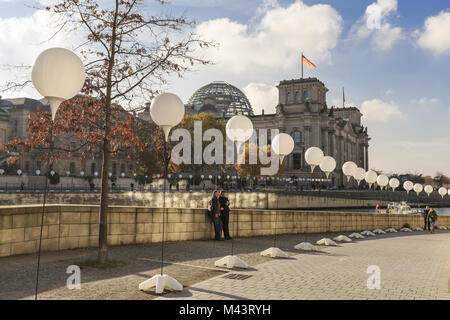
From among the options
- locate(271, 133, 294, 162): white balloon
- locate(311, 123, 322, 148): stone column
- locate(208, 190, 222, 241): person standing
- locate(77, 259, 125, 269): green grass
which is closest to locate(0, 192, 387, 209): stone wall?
locate(208, 190, 222, 241): person standing

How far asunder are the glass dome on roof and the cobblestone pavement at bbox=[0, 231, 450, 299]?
106900 millimetres

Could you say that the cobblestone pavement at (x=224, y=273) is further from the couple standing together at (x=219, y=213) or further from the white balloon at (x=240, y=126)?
the white balloon at (x=240, y=126)

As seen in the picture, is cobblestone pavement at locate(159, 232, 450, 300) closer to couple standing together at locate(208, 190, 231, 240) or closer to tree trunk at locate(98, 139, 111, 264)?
tree trunk at locate(98, 139, 111, 264)

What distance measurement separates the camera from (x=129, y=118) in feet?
31.8

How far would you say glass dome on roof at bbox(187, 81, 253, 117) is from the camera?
120500mm

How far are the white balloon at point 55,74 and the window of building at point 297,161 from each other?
94.8m

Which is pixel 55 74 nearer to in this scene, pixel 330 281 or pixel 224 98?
pixel 330 281

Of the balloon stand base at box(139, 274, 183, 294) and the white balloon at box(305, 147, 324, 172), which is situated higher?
A: the white balloon at box(305, 147, 324, 172)

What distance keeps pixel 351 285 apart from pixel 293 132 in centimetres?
9591

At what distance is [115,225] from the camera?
36.7ft

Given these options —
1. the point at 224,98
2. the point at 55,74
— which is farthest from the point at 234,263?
the point at 224,98

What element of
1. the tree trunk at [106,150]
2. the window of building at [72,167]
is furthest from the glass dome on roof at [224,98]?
the tree trunk at [106,150]

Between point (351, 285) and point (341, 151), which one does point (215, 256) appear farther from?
point (341, 151)

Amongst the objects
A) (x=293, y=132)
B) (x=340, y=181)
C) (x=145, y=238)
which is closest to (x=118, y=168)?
(x=293, y=132)
